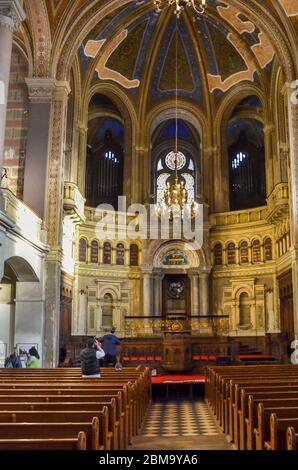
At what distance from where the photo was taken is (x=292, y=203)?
18812mm

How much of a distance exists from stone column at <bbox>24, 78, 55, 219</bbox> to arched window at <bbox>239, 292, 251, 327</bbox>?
39.5ft

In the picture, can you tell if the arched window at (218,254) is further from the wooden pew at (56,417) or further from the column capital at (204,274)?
the wooden pew at (56,417)

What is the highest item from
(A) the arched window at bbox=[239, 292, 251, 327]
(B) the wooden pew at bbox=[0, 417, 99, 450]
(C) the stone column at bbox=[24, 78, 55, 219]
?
(C) the stone column at bbox=[24, 78, 55, 219]

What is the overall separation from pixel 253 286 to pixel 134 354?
7.70m

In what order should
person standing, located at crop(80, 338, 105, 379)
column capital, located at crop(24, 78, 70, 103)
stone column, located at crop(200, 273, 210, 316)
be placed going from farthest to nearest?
stone column, located at crop(200, 273, 210, 316), column capital, located at crop(24, 78, 70, 103), person standing, located at crop(80, 338, 105, 379)

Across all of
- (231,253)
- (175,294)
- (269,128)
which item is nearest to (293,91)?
(269,128)

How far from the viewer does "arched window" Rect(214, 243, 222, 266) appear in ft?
85.3

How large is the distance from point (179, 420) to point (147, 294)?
1477 centimetres

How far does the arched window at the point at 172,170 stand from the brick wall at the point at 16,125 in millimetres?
11888

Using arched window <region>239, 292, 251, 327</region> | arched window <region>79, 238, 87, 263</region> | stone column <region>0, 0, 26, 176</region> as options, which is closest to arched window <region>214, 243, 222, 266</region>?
arched window <region>239, 292, 251, 327</region>

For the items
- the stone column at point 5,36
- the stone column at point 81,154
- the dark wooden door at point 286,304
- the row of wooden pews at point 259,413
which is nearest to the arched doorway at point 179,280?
the dark wooden door at point 286,304

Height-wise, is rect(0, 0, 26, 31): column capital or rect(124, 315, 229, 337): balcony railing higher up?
rect(0, 0, 26, 31): column capital

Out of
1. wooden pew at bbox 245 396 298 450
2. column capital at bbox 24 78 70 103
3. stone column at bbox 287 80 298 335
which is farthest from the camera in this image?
column capital at bbox 24 78 70 103

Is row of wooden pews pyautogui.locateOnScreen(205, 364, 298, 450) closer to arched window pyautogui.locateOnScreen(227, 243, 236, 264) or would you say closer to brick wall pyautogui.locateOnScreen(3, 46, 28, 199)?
brick wall pyautogui.locateOnScreen(3, 46, 28, 199)
